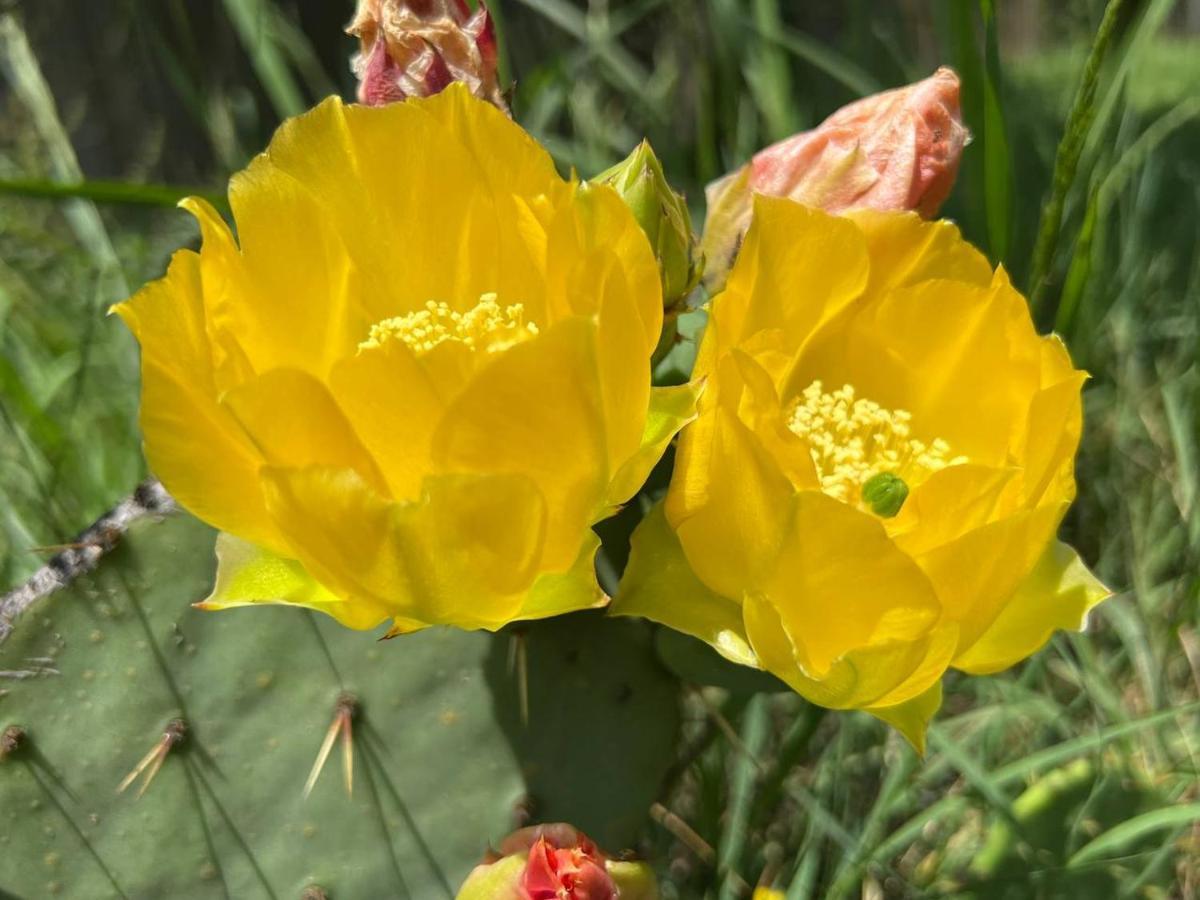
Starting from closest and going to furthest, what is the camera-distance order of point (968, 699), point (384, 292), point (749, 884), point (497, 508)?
1. point (497, 508)
2. point (384, 292)
3. point (749, 884)
4. point (968, 699)

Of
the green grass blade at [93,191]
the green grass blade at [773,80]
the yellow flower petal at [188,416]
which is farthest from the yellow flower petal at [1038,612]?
the green grass blade at [773,80]

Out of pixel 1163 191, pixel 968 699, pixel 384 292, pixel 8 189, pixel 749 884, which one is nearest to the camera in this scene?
pixel 384 292

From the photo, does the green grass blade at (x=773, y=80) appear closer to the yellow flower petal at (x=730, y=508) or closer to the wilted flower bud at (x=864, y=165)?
the wilted flower bud at (x=864, y=165)

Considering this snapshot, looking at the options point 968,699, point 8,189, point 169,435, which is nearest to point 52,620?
point 169,435

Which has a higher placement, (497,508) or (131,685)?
(497,508)

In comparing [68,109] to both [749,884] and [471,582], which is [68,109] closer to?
[749,884]

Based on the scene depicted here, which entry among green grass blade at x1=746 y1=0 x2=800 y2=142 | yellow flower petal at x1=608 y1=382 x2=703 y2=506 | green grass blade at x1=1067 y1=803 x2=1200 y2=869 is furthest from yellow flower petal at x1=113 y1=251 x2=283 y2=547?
green grass blade at x1=746 y1=0 x2=800 y2=142
